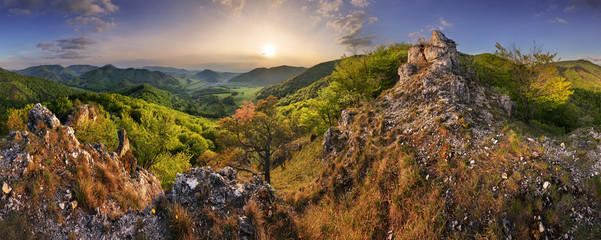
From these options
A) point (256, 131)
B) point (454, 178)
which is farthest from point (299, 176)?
point (454, 178)

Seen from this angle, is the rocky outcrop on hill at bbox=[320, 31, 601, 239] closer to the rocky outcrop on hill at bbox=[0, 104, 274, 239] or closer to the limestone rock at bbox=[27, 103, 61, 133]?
the rocky outcrop on hill at bbox=[0, 104, 274, 239]

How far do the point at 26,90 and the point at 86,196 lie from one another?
263818 mm

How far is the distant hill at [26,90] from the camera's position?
136m

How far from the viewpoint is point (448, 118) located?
1142 centimetres

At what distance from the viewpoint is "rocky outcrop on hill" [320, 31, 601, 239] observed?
610 cm

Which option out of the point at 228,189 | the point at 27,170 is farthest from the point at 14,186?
the point at 228,189

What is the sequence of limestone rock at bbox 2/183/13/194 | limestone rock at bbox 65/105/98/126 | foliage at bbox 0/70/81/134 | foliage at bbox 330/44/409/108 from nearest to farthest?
limestone rock at bbox 2/183/13/194, limestone rock at bbox 65/105/98/126, foliage at bbox 330/44/409/108, foliage at bbox 0/70/81/134

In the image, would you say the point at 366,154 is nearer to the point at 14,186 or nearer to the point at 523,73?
the point at 14,186

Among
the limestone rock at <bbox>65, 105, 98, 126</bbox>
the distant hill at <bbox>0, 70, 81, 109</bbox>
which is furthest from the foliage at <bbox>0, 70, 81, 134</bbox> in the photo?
the limestone rock at <bbox>65, 105, 98, 126</bbox>

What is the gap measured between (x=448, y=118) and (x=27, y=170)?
17.1m

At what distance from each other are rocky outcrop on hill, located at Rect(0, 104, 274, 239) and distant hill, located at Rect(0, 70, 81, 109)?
654 feet

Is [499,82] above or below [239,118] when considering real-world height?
above

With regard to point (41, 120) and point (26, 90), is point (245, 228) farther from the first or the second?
point (26, 90)

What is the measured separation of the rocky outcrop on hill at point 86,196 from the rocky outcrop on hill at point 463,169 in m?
5.90
